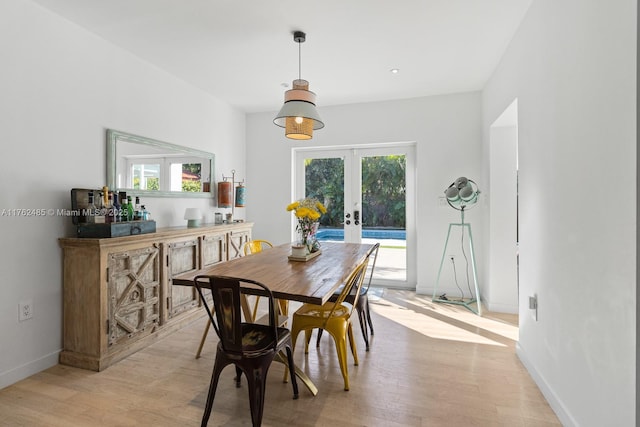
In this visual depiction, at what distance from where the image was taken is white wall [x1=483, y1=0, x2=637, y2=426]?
1.33 m

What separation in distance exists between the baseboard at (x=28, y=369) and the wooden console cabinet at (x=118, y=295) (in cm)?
6

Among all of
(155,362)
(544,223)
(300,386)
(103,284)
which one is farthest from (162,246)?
(544,223)

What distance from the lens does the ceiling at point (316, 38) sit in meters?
2.45

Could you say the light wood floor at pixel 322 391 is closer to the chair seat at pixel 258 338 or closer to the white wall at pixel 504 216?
the chair seat at pixel 258 338

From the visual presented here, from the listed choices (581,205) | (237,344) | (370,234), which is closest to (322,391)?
(237,344)

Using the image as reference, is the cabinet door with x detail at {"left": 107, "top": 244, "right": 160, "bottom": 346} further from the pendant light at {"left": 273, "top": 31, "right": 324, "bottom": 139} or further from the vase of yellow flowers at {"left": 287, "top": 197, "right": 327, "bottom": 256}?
the pendant light at {"left": 273, "top": 31, "right": 324, "bottom": 139}

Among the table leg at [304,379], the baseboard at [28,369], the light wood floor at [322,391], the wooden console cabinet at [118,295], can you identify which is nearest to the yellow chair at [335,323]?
the table leg at [304,379]

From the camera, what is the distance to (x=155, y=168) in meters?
3.50

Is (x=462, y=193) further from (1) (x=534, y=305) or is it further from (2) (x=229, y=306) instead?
(2) (x=229, y=306)

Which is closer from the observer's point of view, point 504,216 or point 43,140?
point 43,140

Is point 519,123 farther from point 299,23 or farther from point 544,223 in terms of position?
point 299,23

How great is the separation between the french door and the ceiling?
1.07m

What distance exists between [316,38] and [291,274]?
80.4 inches

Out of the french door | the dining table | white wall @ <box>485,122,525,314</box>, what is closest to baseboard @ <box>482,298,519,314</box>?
white wall @ <box>485,122,525,314</box>
